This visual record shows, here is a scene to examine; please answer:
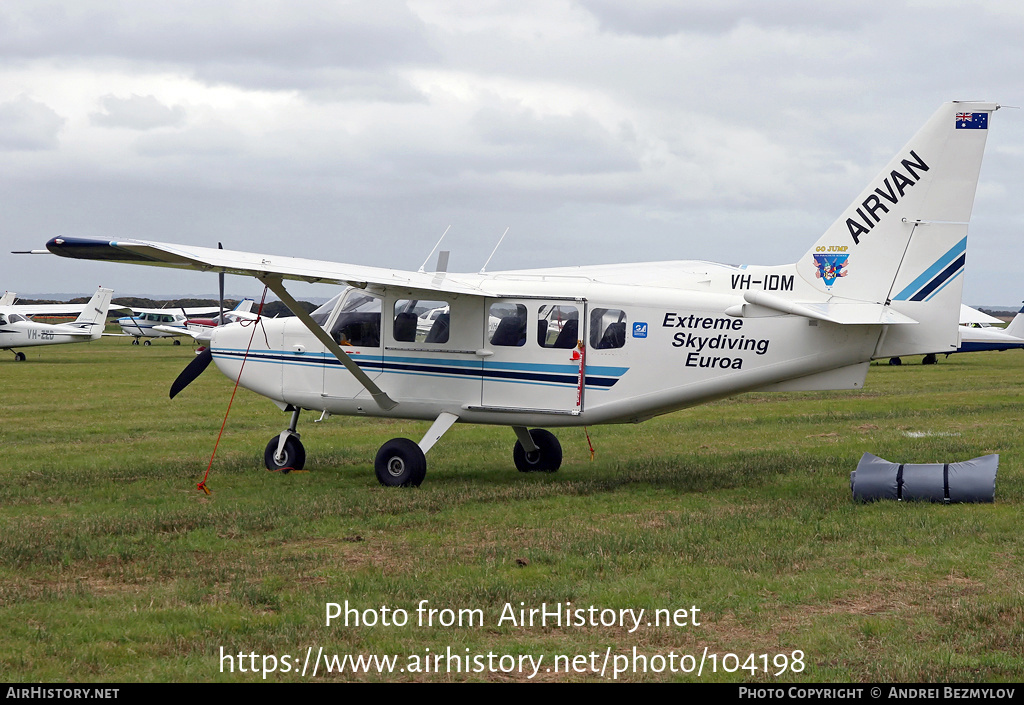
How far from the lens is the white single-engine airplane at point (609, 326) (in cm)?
1109

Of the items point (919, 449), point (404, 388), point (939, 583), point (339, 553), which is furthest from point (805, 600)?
point (919, 449)

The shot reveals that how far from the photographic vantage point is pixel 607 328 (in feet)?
40.4

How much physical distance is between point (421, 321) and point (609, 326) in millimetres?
2508

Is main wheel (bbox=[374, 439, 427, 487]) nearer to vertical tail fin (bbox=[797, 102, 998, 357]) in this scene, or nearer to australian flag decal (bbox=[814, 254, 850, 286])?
australian flag decal (bbox=[814, 254, 850, 286])

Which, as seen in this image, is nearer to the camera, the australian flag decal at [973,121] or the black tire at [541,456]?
the australian flag decal at [973,121]

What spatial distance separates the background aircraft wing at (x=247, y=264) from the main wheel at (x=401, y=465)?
2.03m

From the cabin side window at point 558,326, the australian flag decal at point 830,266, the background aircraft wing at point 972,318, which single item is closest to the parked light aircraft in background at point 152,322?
the background aircraft wing at point 972,318

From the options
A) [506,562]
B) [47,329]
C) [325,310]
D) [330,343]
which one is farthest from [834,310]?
[47,329]

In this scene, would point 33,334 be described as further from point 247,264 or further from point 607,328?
point 607,328

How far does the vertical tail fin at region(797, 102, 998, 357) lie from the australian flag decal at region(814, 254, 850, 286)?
0.01 metres

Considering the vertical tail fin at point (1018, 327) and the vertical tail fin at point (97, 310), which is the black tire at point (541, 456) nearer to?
the vertical tail fin at point (1018, 327)

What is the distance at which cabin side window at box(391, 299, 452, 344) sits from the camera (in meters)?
13.0

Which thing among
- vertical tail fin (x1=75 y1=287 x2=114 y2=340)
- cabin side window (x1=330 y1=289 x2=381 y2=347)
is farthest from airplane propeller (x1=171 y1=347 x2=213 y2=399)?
vertical tail fin (x1=75 y1=287 x2=114 y2=340)
